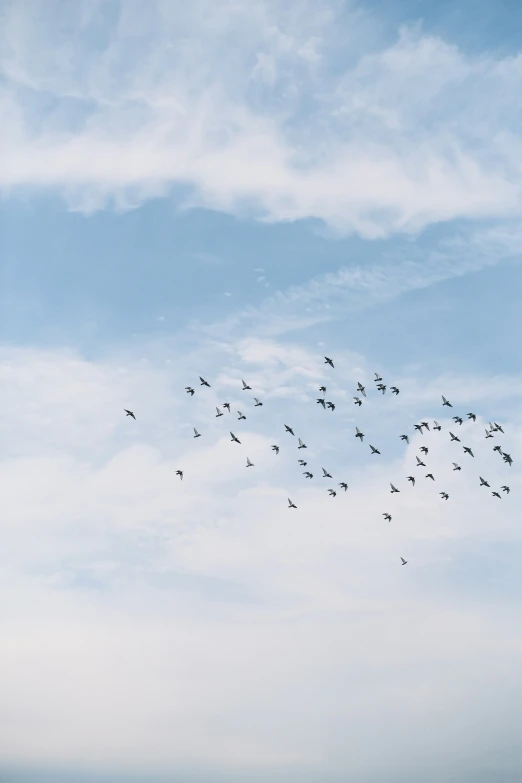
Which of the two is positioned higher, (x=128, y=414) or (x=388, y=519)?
(x=128, y=414)

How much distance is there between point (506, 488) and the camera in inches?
6309

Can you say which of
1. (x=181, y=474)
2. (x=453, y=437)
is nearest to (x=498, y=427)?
(x=453, y=437)

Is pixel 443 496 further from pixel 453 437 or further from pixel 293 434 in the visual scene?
pixel 293 434

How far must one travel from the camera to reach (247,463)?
503 feet

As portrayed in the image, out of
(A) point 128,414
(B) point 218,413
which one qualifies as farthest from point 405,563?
(A) point 128,414

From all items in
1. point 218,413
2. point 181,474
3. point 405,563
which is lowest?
point 405,563

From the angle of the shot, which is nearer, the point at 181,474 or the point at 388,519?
the point at 181,474

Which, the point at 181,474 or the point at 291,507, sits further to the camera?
the point at 291,507

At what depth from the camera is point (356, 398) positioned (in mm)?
153750

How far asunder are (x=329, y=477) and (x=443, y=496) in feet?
77.3

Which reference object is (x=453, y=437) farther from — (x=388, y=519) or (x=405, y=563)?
(x=405, y=563)

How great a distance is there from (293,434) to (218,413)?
16.7 metres

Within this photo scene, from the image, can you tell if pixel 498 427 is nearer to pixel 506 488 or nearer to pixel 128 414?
pixel 506 488

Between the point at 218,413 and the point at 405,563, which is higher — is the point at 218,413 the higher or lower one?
the higher one
